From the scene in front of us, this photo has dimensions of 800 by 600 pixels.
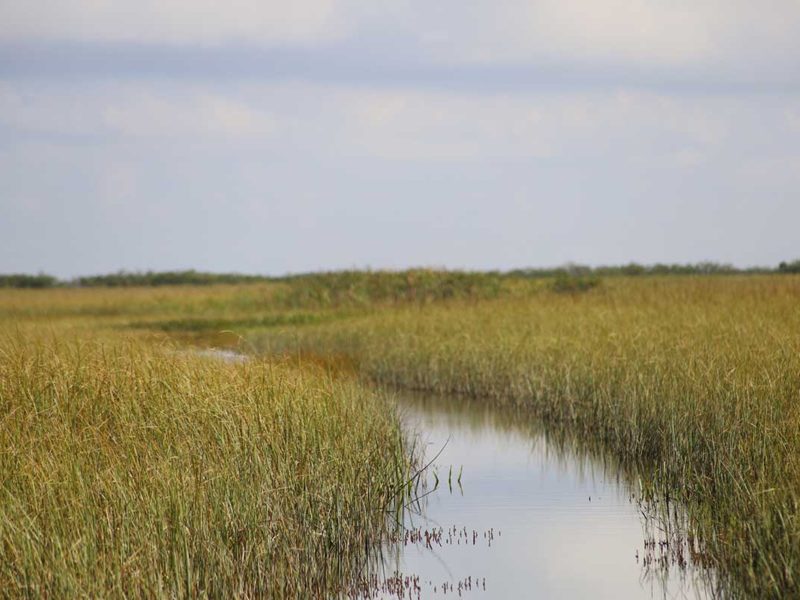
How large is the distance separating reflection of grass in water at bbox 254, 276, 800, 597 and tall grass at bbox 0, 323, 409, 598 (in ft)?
10.2

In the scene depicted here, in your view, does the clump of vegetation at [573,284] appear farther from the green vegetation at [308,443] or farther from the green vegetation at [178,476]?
the green vegetation at [178,476]

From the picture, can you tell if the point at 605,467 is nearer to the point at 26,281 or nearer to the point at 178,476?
the point at 178,476

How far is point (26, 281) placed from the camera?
57188 mm

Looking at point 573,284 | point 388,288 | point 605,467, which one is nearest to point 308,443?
point 605,467

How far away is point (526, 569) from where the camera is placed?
8.38m

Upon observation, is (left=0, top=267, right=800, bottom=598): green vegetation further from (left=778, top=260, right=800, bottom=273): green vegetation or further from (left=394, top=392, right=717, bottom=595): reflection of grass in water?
(left=778, top=260, right=800, bottom=273): green vegetation

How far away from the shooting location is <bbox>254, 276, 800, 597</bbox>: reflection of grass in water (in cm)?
725

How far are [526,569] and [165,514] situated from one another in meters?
3.50

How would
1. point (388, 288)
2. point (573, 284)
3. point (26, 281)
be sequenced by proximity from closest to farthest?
point (388, 288) < point (573, 284) < point (26, 281)

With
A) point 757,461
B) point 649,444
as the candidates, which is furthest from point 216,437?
point 649,444

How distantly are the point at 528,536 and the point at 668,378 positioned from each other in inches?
143

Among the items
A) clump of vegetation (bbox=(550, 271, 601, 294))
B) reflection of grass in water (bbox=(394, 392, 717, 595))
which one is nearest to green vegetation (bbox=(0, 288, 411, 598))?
reflection of grass in water (bbox=(394, 392, 717, 595))

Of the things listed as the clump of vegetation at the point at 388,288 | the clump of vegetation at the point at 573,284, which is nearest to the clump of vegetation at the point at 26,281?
the clump of vegetation at the point at 388,288

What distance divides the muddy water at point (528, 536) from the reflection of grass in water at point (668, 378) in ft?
1.55
